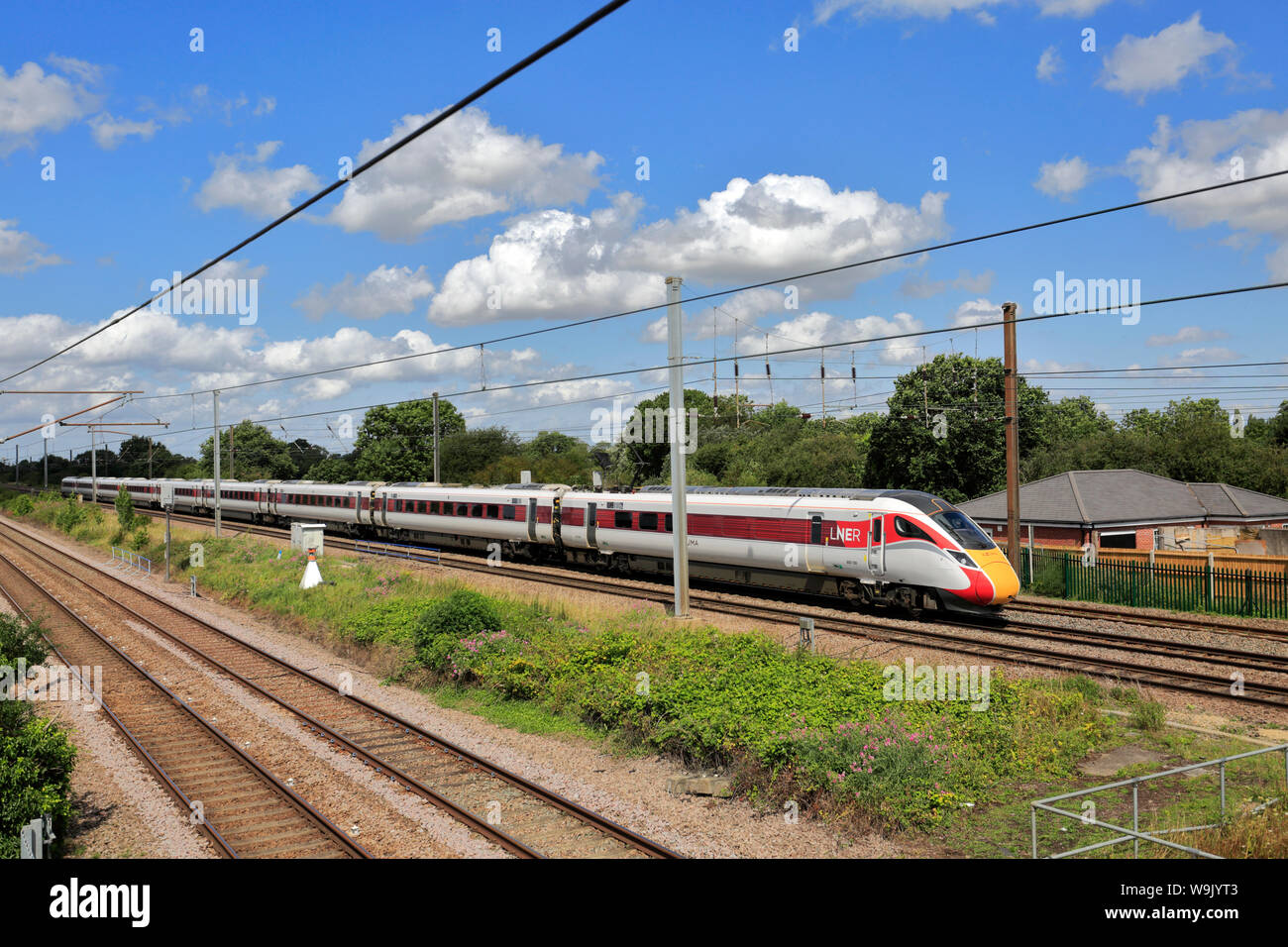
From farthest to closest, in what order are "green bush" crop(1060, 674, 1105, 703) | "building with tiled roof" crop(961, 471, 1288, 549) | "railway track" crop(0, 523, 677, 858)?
1. "building with tiled roof" crop(961, 471, 1288, 549)
2. "green bush" crop(1060, 674, 1105, 703)
3. "railway track" crop(0, 523, 677, 858)

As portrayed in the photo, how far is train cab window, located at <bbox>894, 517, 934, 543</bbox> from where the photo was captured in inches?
841

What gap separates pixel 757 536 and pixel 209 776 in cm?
1596

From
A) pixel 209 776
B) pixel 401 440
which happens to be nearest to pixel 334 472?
pixel 401 440

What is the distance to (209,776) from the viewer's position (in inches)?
520

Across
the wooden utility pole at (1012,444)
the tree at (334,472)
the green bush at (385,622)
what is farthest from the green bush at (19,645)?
the tree at (334,472)

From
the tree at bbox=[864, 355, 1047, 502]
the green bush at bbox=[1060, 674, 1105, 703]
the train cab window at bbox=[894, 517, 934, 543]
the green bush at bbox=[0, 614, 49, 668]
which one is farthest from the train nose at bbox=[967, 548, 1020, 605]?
the tree at bbox=[864, 355, 1047, 502]

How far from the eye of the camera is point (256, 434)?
125688 millimetres

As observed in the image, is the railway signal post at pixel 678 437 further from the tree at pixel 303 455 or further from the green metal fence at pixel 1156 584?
the tree at pixel 303 455

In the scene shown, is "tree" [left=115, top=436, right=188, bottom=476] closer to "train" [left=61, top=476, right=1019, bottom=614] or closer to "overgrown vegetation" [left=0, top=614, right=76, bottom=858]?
"train" [left=61, top=476, right=1019, bottom=614]

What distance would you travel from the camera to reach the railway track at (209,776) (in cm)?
1070

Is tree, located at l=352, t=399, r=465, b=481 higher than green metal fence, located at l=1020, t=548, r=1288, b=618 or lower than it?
higher

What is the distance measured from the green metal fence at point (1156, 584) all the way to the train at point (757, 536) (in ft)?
16.3

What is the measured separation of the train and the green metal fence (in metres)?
4.98

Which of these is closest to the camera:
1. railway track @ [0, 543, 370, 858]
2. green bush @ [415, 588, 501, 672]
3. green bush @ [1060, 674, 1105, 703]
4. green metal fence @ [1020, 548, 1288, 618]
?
railway track @ [0, 543, 370, 858]
